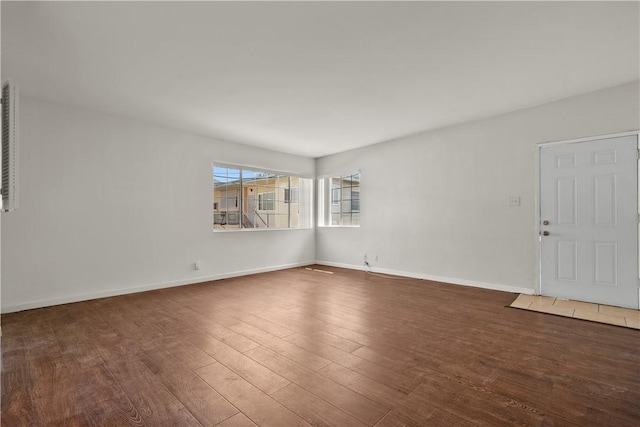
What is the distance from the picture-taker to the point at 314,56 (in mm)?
2762

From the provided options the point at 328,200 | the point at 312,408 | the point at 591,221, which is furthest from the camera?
the point at 328,200

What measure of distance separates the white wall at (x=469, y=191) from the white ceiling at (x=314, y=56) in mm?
328

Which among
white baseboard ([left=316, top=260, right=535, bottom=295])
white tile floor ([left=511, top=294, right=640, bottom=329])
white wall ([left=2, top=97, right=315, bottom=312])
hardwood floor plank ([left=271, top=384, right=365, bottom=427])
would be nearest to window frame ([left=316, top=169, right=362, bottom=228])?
white baseboard ([left=316, top=260, right=535, bottom=295])

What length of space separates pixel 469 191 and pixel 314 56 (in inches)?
132

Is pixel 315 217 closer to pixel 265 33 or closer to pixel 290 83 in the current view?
pixel 290 83

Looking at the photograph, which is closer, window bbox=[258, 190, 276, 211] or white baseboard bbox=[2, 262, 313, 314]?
white baseboard bbox=[2, 262, 313, 314]

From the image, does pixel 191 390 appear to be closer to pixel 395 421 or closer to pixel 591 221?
pixel 395 421

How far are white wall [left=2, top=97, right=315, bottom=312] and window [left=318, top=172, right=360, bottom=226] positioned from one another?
2.24m

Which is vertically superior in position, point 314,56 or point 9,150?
point 314,56

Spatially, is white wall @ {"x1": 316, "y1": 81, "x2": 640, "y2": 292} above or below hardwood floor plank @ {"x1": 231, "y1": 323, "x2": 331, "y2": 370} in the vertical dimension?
above

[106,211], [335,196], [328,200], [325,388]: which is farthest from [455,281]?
[106,211]

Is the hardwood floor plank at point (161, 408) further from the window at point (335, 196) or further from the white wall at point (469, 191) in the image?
the window at point (335, 196)

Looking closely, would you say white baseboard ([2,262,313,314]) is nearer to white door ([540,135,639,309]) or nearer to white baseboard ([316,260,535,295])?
white baseboard ([316,260,535,295])

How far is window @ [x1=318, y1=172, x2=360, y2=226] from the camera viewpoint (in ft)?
21.3
